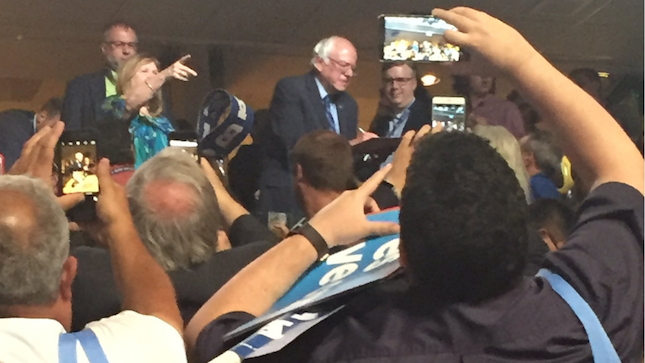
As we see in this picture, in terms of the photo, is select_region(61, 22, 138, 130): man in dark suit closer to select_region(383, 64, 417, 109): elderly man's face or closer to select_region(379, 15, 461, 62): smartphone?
select_region(383, 64, 417, 109): elderly man's face

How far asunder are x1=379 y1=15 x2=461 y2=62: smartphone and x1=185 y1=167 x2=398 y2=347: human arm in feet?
0.80

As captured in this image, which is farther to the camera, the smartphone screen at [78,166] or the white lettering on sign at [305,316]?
the smartphone screen at [78,166]

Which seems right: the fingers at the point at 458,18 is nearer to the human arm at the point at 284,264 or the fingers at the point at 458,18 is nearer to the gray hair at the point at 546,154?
the human arm at the point at 284,264

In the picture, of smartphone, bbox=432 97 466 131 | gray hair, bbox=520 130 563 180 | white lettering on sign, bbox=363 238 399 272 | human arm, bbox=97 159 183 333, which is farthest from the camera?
gray hair, bbox=520 130 563 180

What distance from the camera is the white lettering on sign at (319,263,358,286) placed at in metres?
0.84

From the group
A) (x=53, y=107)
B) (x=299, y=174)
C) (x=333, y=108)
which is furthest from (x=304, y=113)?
(x=53, y=107)

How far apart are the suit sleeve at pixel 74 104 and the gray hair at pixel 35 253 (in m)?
1.41

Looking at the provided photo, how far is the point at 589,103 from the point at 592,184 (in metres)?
0.10

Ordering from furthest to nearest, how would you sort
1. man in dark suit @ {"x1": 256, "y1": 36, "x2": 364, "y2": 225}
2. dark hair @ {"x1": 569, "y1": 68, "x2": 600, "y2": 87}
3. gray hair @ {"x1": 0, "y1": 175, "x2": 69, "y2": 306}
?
dark hair @ {"x1": 569, "y1": 68, "x2": 600, "y2": 87} → man in dark suit @ {"x1": 256, "y1": 36, "x2": 364, "y2": 225} → gray hair @ {"x1": 0, "y1": 175, "x2": 69, "y2": 306}

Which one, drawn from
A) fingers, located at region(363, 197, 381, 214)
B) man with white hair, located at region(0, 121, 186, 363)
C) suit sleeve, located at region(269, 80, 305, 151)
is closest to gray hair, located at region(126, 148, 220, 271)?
man with white hair, located at region(0, 121, 186, 363)

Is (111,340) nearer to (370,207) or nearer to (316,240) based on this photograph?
(316,240)

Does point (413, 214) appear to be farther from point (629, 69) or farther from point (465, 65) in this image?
point (629, 69)

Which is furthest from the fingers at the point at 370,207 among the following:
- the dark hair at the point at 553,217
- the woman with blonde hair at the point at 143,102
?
the woman with blonde hair at the point at 143,102

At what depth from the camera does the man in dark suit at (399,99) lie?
2660 millimetres
